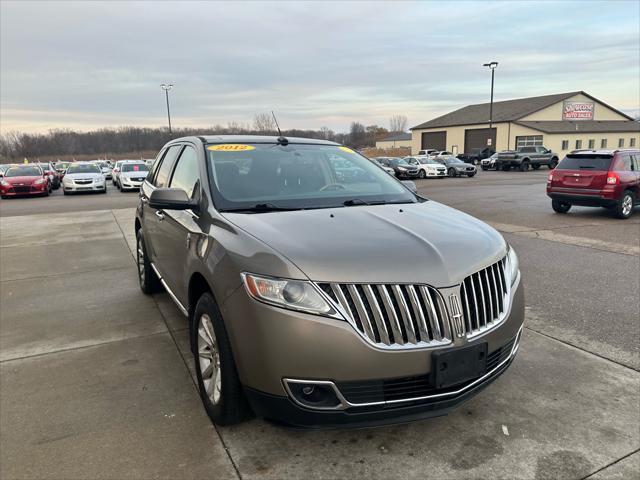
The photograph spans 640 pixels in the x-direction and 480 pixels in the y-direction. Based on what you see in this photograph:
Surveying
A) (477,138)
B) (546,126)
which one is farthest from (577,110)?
(477,138)

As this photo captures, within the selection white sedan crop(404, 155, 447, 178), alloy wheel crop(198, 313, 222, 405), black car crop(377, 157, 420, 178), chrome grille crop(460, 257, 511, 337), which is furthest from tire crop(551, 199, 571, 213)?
white sedan crop(404, 155, 447, 178)

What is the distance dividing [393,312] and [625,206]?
12003 millimetres

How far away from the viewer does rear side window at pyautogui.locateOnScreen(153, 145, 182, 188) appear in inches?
181

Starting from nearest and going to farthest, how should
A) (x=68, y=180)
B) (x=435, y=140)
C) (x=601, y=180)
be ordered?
(x=601, y=180), (x=68, y=180), (x=435, y=140)

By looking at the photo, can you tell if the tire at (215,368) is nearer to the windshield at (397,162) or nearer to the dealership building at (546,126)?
the windshield at (397,162)

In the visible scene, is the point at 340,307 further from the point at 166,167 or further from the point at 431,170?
the point at 431,170

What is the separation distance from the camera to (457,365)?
2400 millimetres

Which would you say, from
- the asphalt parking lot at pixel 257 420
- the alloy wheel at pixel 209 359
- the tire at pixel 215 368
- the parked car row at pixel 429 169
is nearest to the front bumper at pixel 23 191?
the asphalt parking lot at pixel 257 420

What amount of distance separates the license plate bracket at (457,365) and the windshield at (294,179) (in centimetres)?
137

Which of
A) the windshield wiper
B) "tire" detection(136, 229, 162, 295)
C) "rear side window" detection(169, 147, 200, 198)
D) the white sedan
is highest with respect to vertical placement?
"rear side window" detection(169, 147, 200, 198)

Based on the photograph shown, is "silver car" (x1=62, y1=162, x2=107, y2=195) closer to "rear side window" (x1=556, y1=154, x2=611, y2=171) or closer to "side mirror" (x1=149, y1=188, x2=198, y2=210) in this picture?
"rear side window" (x1=556, y1=154, x2=611, y2=171)

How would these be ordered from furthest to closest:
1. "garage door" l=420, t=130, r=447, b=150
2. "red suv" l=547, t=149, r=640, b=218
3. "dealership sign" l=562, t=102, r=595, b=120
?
"garage door" l=420, t=130, r=447, b=150
"dealership sign" l=562, t=102, r=595, b=120
"red suv" l=547, t=149, r=640, b=218

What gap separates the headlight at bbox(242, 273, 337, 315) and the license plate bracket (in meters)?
0.58

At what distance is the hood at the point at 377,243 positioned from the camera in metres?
2.36
